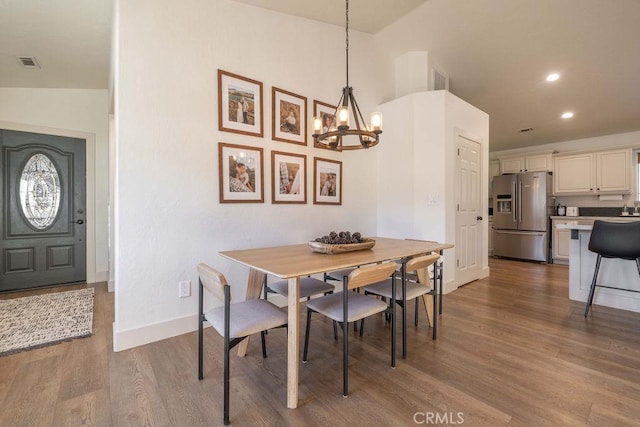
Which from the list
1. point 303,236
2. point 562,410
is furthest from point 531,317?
point 303,236

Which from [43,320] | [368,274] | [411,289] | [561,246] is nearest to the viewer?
[368,274]

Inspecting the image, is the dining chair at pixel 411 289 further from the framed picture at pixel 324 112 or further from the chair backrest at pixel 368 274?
the framed picture at pixel 324 112

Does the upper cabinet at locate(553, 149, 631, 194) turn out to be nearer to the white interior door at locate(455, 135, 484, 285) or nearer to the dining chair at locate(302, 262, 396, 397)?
the white interior door at locate(455, 135, 484, 285)

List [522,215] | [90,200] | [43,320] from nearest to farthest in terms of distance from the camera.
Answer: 1. [43,320]
2. [90,200]
3. [522,215]

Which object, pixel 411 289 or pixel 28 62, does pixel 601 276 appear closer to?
pixel 411 289

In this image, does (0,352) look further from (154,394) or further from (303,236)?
(303,236)

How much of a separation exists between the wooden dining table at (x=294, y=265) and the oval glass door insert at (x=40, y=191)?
333 centimetres

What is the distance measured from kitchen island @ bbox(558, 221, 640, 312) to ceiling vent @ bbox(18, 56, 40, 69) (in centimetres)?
599

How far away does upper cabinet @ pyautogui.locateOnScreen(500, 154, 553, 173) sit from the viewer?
6160 mm

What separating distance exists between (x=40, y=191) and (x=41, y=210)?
247 mm

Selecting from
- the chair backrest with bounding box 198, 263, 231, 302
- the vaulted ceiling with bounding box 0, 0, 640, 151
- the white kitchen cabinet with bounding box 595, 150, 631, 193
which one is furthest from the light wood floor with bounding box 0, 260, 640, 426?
the white kitchen cabinet with bounding box 595, 150, 631, 193

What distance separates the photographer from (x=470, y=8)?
117 inches

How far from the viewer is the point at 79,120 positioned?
3.92 meters

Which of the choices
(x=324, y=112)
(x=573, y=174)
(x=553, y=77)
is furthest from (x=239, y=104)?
(x=573, y=174)
